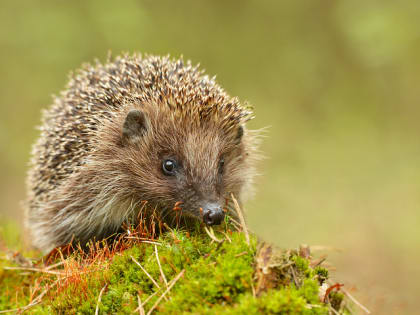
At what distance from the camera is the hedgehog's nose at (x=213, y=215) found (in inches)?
141

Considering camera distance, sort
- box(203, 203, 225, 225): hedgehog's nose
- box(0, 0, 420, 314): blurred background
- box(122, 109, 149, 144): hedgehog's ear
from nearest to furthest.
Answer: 1. box(203, 203, 225, 225): hedgehog's nose
2. box(122, 109, 149, 144): hedgehog's ear
3. box(0, 0, 420, 314): blurred background

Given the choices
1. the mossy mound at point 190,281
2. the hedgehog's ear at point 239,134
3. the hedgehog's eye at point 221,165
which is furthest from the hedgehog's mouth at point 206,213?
the hedgehog's ear at point 239,134

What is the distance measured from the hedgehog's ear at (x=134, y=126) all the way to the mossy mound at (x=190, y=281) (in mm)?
1375

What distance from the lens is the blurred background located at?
10047 mm

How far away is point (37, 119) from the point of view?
42.1 feet

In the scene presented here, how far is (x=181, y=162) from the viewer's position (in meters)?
4.32

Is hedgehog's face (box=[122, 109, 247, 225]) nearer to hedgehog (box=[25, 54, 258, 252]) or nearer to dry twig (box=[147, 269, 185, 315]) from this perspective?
hedgehog (box=[25, 54, 258, 252])

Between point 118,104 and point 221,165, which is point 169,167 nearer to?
point 221,165

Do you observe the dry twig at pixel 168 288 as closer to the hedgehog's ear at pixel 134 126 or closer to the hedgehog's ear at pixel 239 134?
the hedgehog's ear at pixel 134 126

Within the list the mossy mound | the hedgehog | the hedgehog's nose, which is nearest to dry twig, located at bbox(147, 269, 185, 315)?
the mossy mound

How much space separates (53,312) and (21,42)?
Answer: 29.2 ft

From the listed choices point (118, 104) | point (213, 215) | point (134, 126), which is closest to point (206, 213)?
point (213, 215)

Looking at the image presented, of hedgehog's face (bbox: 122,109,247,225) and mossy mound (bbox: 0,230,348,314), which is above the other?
hedgehog's face (bbox: 122,109,247,225)

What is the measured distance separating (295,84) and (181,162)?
8.71 m
